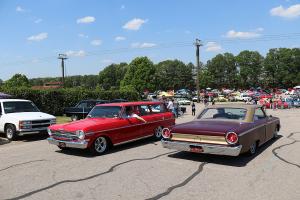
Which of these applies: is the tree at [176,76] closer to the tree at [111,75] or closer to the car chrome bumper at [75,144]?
the tree at [111,75]

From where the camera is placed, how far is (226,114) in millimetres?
9711

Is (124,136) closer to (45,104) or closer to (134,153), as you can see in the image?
(134,153)

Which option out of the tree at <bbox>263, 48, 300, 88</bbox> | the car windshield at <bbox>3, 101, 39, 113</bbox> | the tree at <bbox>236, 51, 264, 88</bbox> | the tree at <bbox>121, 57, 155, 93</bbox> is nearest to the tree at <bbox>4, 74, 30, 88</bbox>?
the tree at <bbox>121, 57, 155, 93</bbox>

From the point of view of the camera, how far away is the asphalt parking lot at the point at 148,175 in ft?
20.3

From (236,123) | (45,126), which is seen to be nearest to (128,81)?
(45,126)

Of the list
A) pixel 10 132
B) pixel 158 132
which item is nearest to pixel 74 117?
pixel 10 132

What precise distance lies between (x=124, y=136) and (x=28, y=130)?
4616mm

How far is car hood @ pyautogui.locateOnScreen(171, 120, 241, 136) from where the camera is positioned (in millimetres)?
8422

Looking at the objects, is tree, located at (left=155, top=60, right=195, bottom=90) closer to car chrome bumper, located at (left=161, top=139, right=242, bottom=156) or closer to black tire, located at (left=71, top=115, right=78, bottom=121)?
black tire, located at (left=71, top=115, right=78, bottom=121)

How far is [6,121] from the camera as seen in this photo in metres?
13.9

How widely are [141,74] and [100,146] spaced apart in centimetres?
6789

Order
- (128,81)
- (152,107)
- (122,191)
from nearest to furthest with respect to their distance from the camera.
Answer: (122,191) < (152,107) < (128,81)

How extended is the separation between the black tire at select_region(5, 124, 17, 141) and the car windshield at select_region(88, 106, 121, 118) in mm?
4023

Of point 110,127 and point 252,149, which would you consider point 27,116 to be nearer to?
point 110,127
